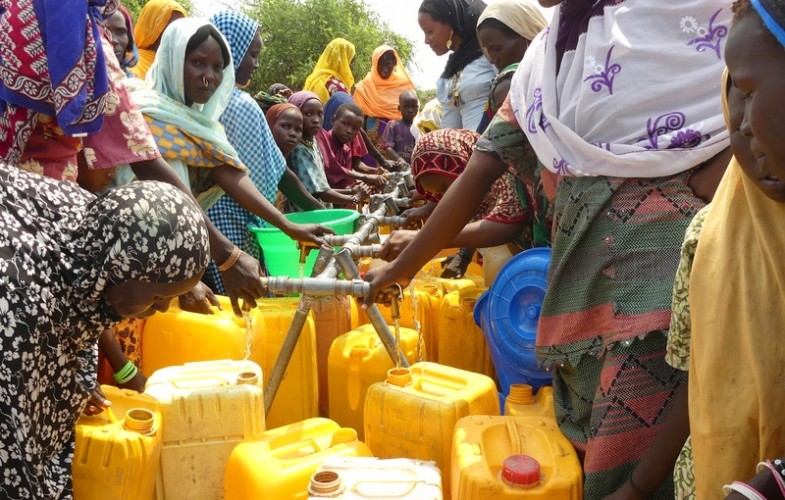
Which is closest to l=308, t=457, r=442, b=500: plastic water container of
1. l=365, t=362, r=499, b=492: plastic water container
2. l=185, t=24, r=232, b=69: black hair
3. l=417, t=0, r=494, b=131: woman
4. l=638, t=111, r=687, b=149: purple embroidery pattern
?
l=365, t=362, r=499, b=492: plastic water container

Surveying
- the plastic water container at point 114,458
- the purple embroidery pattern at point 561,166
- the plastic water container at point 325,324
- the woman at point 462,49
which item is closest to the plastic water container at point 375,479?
the plastic water container at point 114,458

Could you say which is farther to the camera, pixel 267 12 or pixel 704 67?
pixel 267 12

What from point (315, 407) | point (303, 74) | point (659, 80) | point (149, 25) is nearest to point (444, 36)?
point (149, 25)

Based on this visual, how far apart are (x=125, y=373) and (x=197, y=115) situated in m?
1.28

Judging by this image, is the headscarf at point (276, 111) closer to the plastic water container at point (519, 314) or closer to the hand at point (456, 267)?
the hand at point (456, 267)

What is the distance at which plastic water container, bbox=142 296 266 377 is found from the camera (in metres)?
2.54

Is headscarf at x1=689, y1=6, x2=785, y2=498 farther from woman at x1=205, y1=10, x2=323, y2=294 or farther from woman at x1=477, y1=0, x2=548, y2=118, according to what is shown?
woman at x1=205, y1=10, x2=323, y2=294

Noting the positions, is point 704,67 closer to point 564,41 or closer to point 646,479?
point 564,41

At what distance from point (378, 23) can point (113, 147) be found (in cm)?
1831

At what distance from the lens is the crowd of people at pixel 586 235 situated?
1.04 meters

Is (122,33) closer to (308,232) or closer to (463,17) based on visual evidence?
(308,232)

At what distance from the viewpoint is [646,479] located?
144cm

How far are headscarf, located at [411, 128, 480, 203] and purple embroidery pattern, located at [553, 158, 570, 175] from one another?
1.45 meters

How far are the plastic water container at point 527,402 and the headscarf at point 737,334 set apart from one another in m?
0.94
